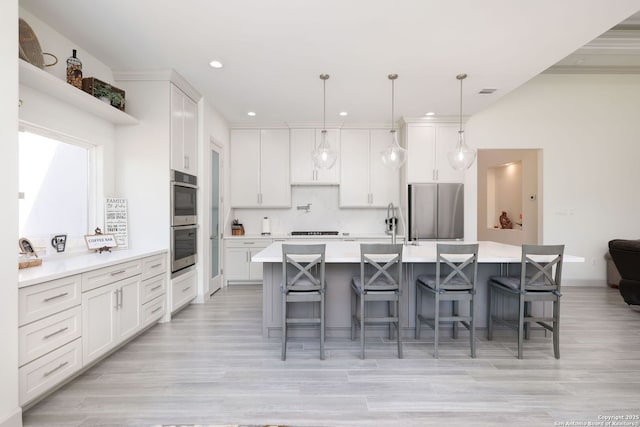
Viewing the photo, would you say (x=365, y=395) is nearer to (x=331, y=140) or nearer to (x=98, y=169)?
(x=98, y=169)

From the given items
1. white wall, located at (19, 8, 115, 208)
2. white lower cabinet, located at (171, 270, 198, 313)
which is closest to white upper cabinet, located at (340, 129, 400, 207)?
white lower cabinet, located at (171, 270, 198, 313)

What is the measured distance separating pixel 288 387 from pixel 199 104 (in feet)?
12.4

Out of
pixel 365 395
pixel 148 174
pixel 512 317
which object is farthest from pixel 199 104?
pixel 512 317

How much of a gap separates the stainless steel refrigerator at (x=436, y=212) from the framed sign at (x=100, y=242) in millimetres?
4181

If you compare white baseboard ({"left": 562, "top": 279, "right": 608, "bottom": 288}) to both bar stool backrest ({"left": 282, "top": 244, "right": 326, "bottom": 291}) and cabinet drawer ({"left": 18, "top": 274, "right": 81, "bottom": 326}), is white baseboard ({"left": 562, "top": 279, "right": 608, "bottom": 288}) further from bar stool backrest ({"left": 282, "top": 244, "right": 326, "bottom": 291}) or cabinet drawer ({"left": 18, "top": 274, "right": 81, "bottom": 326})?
cabinet drawer ({"left": 18, "top": 274, "right": 81, "bottom": 326})

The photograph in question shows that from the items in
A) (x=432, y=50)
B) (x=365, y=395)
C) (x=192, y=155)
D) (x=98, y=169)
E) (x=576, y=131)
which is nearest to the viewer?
(x=365, y=395)

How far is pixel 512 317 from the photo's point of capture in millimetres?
3248

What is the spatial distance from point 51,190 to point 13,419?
197 centimetres

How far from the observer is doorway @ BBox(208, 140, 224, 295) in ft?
15.8

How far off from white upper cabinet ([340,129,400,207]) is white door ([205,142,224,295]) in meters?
2.14

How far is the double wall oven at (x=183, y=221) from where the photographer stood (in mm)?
3662

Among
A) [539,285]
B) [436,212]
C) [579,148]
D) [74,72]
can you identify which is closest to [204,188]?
[74,72]

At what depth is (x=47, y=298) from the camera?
2.04 meters

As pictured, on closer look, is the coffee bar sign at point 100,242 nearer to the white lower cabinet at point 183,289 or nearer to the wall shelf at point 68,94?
the white lower cabinet at point 183,289
